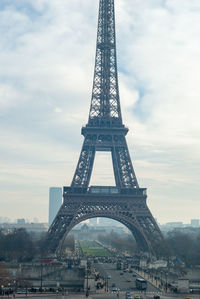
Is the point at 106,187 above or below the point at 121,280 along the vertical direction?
above

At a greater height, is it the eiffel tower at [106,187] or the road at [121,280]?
the eiffel tower at [106,187]

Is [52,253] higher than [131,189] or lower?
lower

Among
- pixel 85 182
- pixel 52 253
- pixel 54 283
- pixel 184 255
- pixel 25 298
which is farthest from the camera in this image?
pixel 184 255

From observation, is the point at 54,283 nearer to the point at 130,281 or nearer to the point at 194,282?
the point at 130,281

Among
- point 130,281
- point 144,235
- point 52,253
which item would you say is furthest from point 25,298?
point 144,235

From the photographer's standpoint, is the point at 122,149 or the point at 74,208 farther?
the point at 122,149

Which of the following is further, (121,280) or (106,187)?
(106,187)

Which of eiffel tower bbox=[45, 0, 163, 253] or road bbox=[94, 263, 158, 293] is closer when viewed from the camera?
road bbox=[94, 263, 158, 293]

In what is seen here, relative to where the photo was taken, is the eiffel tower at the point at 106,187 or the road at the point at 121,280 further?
the eiffel tower at the point at 106,187
